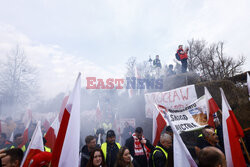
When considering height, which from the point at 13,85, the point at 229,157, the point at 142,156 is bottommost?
the point at 142,156

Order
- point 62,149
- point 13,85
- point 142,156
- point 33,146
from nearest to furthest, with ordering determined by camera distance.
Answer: point 62,149, point 33,146, point 142,156, point 13,85

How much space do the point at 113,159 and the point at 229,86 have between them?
7023 mm

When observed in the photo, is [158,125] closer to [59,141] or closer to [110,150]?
[110,150]

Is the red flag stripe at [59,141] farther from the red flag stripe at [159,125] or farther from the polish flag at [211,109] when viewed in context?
the polish flag at [211,109]

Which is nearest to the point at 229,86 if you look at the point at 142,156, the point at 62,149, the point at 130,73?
the point at 142,156

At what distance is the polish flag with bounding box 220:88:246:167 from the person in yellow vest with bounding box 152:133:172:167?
37.0 inches

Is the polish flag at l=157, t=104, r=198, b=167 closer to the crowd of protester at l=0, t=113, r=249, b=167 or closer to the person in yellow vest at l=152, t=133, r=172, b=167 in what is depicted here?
the crowd of protester at l=0, t=113, r=249, b=167

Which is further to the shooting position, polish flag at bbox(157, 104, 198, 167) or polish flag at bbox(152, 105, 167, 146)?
polish flag at bbox(152, 105, 167, 146)

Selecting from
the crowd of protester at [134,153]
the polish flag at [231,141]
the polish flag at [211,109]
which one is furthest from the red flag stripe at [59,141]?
the polish flag at [211,109]

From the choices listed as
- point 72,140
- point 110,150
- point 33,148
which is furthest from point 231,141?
point 33,148

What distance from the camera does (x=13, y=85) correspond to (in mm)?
17062

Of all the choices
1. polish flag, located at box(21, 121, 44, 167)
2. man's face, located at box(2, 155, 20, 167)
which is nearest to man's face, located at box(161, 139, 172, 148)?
polish flag, located at box(21, 121, 44, 167)

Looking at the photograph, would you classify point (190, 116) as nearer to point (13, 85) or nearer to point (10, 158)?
point (10, 158)

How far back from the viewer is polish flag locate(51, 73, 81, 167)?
1.81m
